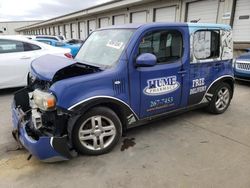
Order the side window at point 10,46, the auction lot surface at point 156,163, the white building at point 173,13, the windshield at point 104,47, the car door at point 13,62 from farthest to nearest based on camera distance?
the white building at point 173,13 → the side window at point 10,46 → the car door at point 13,62 → the windshield at point 104,47 → the auction lot surface at point 156,163

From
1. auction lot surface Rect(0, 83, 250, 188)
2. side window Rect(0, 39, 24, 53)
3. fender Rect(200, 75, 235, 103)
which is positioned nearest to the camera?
auction lot surface Rect(0, 83, 250, 188)

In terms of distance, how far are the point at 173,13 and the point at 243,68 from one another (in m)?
8.95

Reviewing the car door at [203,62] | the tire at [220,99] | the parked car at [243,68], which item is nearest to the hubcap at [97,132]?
the car door at [203,62]

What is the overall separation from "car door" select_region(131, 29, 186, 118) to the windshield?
0.99 ft

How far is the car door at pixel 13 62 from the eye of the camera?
6016mm

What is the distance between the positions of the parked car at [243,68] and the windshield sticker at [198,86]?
3.84 m

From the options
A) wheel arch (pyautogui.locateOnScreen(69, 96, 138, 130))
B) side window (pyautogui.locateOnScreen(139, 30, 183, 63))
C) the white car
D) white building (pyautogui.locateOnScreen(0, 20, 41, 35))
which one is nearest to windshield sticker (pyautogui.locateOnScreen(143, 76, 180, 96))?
side window (pyautogui.locateOnScreen(139, 30, 183, 63))

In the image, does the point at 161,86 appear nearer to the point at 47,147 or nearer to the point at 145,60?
the point at 145,60

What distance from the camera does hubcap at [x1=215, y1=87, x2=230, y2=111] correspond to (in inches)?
184

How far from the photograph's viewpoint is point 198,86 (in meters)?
4.14

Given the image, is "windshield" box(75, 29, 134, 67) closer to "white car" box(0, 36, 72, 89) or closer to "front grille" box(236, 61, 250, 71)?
"white car" box(0, 36, 72, 89)

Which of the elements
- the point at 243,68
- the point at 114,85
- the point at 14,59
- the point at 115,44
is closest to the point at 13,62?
the point at 14,59

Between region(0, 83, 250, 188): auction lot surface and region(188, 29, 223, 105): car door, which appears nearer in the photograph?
region(0, 83, 250, 188): auction lot surface

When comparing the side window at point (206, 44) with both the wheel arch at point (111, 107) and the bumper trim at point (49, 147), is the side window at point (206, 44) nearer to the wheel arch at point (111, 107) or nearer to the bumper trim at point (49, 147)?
the wheel arch at point (111, 107)
